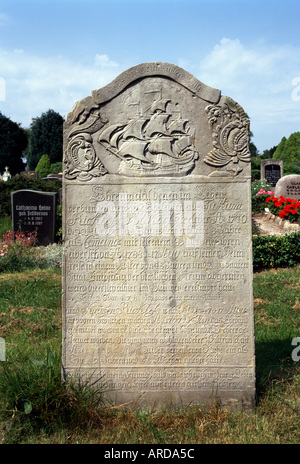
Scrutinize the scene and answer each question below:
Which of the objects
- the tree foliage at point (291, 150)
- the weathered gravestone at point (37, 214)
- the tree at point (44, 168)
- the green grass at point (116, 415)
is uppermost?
the tree foliage at point (291, 150)

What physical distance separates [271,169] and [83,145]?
82.2 feet

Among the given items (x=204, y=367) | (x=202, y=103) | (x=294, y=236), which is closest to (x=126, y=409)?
(x=204, y=367)

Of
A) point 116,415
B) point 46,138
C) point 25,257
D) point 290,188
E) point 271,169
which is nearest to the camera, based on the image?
point 116,415

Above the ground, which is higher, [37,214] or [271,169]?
[271,169]

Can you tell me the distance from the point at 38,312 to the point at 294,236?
6.36m

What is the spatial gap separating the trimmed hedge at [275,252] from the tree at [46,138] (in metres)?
33.6

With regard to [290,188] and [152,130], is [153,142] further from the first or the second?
[290,188]

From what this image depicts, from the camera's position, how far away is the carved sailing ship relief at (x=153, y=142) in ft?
12.9

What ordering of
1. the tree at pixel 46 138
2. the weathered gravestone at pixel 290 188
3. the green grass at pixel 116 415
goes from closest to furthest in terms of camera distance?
the green grass at pixel 116 415 < the weathered gravestone at pixel 290 188 < the tree at pixel 46 138

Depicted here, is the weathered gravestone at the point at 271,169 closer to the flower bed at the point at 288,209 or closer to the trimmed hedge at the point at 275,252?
the flower bed at the point at 288,209

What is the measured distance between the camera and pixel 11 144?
4228 cm

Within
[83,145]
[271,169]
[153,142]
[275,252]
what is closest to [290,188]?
[275,252]

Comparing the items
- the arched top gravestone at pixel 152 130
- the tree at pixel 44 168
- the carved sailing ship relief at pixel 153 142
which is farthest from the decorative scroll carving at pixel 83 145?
the tree at pixel 44 168

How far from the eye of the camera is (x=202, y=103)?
3951 mm
